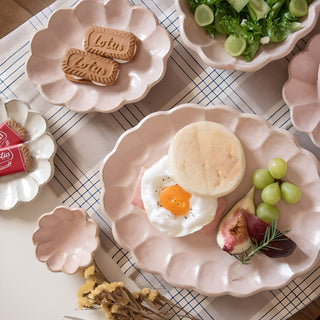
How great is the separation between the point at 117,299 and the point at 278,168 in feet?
2.33

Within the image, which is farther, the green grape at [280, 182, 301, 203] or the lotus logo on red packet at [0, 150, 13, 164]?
the lotus logo on red packet at [0, 150, 13, 164]

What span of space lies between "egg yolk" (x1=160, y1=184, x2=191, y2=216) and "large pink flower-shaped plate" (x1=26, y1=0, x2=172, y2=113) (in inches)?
14.5

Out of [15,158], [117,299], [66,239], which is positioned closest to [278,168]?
[117,299]

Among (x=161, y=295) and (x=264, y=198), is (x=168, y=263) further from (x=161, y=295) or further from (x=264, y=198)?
(x=264, y=198)

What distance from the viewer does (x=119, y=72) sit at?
Result: 1.72 metres

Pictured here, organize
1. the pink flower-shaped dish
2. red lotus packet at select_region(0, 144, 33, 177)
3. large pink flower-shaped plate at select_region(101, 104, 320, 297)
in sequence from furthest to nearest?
red lotus packet at select_region(0, 144, 33, 177) < large pink flower-shaped plate at select_region(101, 104, 320, 297) < the pink flower-shaped dish

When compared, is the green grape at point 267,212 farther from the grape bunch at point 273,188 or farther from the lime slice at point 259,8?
the lime slice at point 259,8

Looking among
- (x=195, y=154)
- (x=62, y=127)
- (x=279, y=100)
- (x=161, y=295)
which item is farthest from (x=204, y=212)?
(x=62, y=127)

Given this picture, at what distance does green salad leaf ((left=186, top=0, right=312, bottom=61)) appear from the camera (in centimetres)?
154

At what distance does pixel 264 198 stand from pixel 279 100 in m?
0.40

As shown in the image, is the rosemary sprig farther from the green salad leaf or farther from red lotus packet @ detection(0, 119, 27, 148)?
red lotus packet @ detection(0, 119, 27, 148)

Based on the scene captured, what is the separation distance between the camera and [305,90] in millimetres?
1612

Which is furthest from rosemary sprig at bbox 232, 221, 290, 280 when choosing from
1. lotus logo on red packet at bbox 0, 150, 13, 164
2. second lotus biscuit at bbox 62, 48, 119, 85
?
lotus logo on red packet at bbox 0, 150, 13, 164

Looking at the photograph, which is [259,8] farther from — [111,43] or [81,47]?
[81,47]
